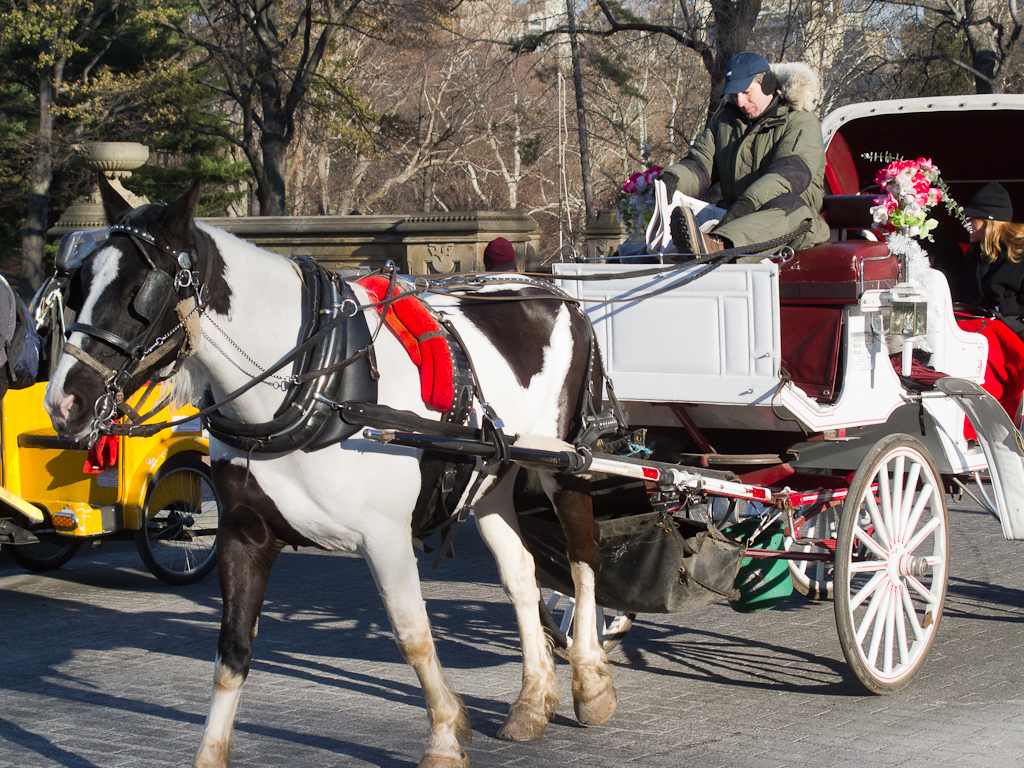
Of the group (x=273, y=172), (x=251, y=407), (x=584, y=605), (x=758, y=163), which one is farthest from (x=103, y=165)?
(x=251, y=407)

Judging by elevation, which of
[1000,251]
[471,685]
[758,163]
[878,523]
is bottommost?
[471,685]

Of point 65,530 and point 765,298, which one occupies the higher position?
point 765,298

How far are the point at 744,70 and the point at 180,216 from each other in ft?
10.4

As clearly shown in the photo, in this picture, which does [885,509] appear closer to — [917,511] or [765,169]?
[917,511]

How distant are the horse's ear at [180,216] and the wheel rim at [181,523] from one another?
428 cm

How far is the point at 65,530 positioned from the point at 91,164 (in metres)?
9.04

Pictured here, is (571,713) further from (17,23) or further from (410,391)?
(17,23)

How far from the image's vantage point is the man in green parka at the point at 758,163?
5301mm

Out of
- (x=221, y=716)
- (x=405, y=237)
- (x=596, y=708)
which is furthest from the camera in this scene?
(x=405, y=237)

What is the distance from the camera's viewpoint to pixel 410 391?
416cm

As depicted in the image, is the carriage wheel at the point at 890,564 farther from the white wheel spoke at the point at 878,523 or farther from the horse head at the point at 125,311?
the horse head at the point at 125,311

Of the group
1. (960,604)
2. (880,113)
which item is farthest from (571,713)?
(880,113)

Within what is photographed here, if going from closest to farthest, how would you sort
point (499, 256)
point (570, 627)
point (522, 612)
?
point (522, 612), point (570, 627), point (499, 256)

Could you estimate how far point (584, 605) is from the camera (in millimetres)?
4957
